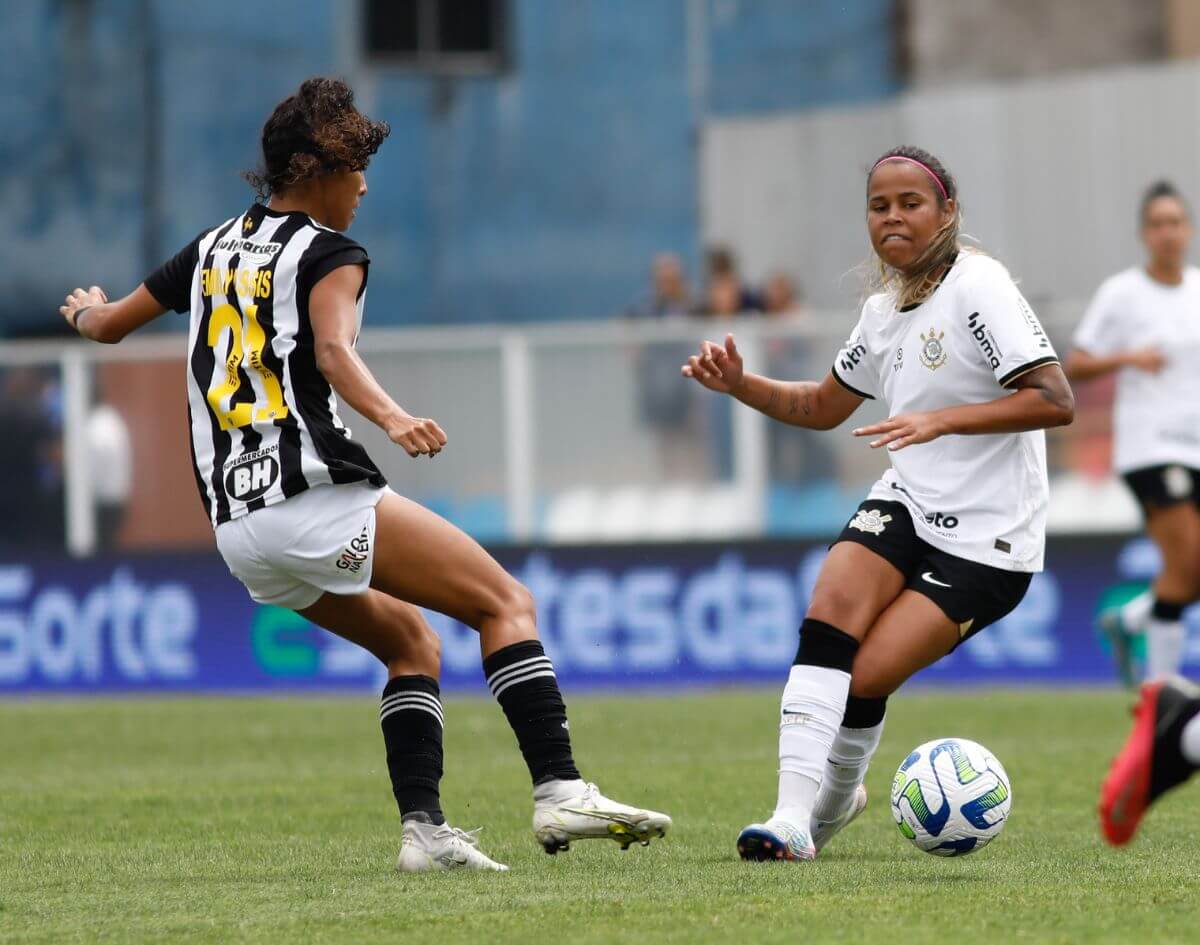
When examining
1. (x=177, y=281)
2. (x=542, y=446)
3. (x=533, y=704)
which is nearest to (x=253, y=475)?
(x=177, y=281)

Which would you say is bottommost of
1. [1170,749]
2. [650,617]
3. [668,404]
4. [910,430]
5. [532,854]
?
[650,617]

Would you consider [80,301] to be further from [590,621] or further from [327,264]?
[590,621]

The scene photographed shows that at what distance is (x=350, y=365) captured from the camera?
5688mm

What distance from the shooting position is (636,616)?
14.5m

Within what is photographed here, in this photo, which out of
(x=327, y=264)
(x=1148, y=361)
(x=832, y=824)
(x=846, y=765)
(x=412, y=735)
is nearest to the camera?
(x=327, y=264)

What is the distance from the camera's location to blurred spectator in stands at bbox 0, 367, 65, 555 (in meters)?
15.2

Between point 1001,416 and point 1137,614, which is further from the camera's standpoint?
point 1137,614

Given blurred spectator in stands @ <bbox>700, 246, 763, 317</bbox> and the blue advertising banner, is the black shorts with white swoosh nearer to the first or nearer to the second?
the blue advertising banner

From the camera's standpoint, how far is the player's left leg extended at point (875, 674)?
6188 millimetres

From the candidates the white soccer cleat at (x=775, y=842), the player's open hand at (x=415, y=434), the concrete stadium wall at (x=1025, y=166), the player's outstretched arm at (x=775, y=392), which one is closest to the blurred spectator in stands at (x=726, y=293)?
the concrete stadium wall at (x=1025, y=166)

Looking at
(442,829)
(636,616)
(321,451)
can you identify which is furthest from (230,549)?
(636,616)

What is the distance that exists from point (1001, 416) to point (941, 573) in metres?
0.50

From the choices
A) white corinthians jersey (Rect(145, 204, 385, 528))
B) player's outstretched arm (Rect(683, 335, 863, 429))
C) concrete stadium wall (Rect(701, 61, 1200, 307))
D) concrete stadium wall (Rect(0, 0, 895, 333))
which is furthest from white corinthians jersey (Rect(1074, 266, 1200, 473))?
concrete stadium wall (Rect(0, 0, 895, 333))

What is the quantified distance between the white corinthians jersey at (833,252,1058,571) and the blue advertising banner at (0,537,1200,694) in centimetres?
770
